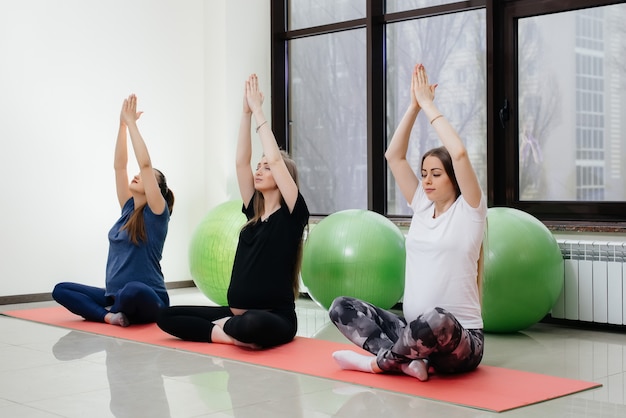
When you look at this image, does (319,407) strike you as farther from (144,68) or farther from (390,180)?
(144,68)

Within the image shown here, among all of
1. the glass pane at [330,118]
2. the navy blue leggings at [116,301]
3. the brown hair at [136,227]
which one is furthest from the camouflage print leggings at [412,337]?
the glass pane at [330,118]

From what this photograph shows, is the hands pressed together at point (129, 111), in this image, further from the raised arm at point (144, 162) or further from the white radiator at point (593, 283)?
the white radiator at point (593, 283)

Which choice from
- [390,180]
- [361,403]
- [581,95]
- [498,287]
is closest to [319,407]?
[361,403]

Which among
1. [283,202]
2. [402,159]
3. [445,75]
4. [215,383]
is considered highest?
[445,75]

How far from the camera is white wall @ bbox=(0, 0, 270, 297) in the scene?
5992mm

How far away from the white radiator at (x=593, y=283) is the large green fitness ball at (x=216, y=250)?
76.2 inches

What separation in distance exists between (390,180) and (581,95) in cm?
160

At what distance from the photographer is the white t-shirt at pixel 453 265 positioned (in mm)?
3330

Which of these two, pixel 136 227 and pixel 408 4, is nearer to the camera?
pixel 136 227

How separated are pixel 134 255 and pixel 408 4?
9.24 ft

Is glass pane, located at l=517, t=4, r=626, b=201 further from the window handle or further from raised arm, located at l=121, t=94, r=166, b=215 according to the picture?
raised arm, located at l=121, t=94, r=166, b=215

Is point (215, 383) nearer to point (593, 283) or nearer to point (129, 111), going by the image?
point (129, 111)

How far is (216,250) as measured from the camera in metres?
5.39

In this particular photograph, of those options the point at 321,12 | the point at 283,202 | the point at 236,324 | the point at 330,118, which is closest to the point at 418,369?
the point at 236,324
